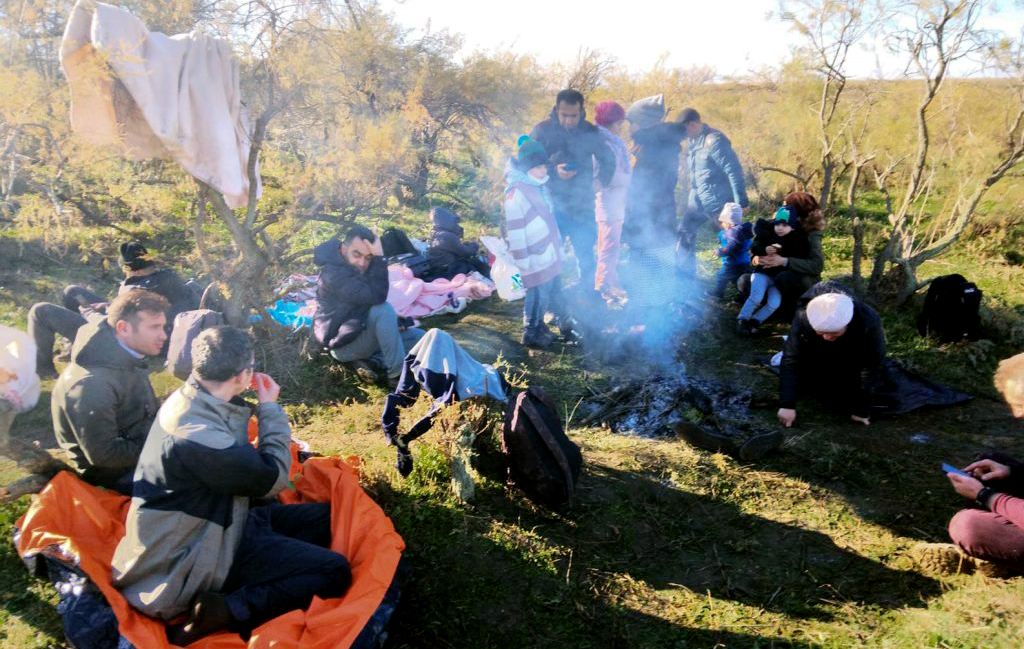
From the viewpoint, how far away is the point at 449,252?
7.58 metres

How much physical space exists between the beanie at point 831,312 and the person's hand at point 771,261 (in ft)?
5.94

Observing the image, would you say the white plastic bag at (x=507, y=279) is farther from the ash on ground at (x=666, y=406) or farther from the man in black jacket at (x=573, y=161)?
the ash on ground at (x=666, y=406)

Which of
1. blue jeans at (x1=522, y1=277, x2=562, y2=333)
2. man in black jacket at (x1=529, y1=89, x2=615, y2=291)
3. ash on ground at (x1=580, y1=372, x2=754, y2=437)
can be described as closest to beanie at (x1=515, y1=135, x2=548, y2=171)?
man in black jacket at (x1=529, y1=89, x2=615, y2=291)

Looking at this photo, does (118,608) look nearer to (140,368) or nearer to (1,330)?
(140,368)

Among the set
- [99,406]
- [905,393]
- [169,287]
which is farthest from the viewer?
[169,287]

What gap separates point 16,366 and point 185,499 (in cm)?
301

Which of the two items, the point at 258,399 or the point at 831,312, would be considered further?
the point at 831,312

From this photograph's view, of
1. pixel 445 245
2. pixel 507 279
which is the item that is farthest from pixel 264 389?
pixel 445 245

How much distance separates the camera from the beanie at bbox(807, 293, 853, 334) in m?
3.93

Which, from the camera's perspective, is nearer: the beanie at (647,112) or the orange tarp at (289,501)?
the orange tarp at (289,501)

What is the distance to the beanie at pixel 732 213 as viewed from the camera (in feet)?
20.7

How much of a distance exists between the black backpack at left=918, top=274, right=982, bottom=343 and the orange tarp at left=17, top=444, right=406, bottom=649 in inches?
203

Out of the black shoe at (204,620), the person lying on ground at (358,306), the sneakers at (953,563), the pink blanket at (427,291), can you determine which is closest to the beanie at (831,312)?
the sneakers at (953,563)

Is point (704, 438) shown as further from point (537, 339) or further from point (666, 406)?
point (537, 339)
